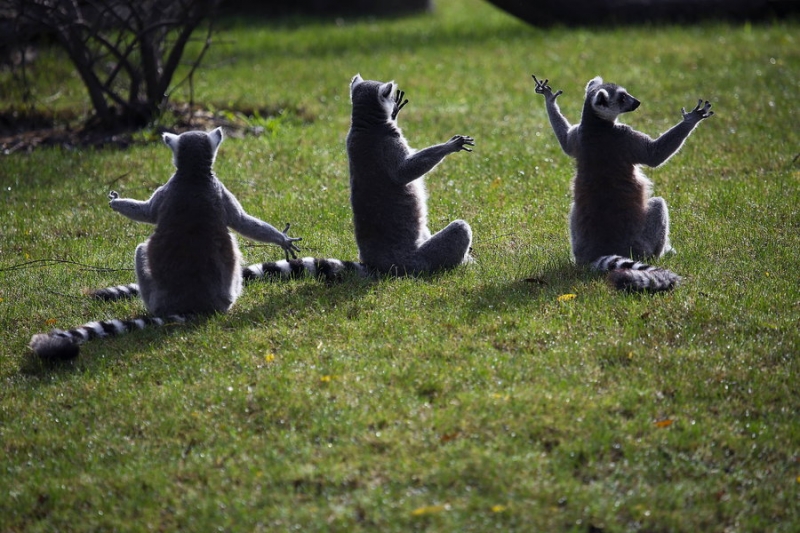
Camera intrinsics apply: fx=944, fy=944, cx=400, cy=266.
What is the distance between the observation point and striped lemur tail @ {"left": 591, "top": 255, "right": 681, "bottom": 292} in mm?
6105

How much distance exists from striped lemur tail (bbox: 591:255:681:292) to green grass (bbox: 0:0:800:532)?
8 centimetres

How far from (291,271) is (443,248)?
112cm

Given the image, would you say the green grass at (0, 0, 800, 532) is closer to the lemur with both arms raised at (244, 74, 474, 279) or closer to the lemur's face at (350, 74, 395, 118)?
the lemur with both arms raised at (244, 74, 474, 279)

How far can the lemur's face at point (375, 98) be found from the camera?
22.7 ft

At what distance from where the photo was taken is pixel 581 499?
13.8 ft

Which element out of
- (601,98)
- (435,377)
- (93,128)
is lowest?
(435,377)

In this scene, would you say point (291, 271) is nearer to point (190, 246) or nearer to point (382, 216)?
point (382, 216)

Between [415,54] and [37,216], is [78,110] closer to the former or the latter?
[37,216]

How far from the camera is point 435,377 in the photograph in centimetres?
527

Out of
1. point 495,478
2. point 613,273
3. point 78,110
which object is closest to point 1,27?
point 78,110

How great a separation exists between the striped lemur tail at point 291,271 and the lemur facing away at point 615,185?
1657mm

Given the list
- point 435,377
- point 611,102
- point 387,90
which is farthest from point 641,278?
point 387,90

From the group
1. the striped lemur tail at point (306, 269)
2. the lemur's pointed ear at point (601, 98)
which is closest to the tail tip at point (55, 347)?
the striped lemur tail at point (306, 269)

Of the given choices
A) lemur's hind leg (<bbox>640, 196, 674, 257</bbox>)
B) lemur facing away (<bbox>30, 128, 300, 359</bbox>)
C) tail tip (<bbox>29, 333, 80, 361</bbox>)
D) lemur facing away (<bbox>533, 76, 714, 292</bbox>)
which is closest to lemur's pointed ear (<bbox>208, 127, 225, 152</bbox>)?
Answer: lemur facing away (<bbox>30, 128, 300, 359</bbox>)
